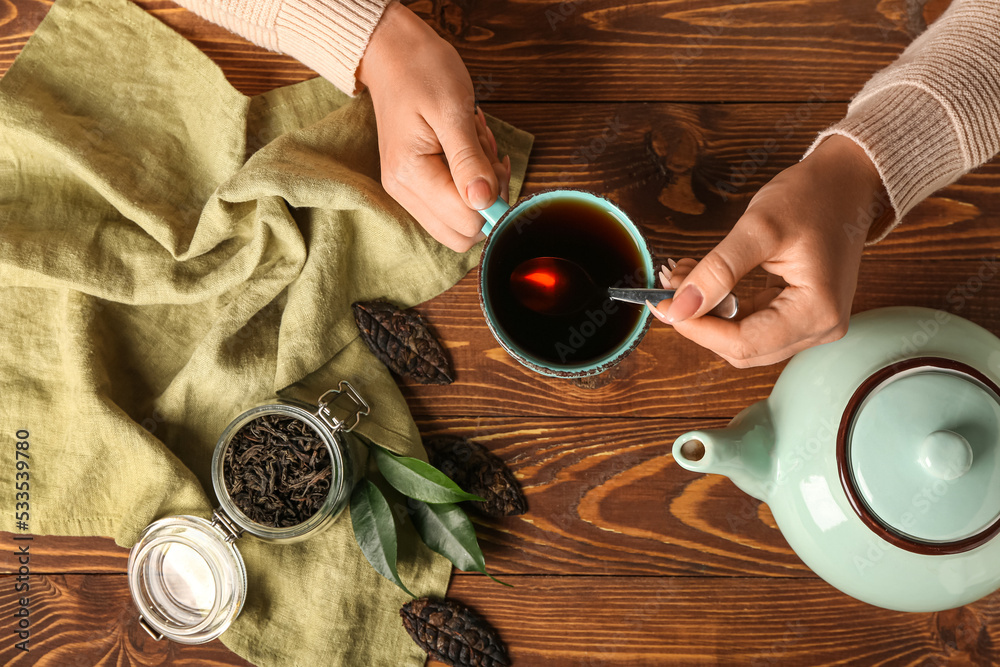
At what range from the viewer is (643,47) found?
908 millimetres

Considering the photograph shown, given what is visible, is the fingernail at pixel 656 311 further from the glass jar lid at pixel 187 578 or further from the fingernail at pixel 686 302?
the glass jar lid at pixel 187 578

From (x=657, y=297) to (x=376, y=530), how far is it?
0.48 m

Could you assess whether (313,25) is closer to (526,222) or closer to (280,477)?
(526,222)

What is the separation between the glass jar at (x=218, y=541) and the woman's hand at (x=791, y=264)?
0.45 meters

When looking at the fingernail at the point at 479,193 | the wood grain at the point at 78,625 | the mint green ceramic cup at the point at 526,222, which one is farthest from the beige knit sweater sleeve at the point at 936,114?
the wood grain at the point at 78,625

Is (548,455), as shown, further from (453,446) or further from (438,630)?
(438,630)

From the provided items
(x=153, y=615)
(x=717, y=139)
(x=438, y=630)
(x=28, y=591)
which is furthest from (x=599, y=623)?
(x=28, y=591)

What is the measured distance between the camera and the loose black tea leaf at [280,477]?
817 mm

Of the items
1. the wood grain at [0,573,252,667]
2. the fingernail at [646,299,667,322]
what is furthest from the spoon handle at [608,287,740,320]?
the wood grain at [0,573,252,667]

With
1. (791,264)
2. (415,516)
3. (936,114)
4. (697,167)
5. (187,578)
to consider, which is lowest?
(187,578)

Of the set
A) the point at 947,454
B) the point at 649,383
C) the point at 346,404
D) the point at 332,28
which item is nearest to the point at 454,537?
the point at 346,404

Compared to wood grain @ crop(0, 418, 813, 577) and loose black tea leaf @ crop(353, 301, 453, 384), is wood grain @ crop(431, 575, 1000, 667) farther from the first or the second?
loose black tea leaf @ crop(353, 301, 453, 384)

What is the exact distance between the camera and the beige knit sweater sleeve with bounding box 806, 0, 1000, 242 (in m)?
0.70

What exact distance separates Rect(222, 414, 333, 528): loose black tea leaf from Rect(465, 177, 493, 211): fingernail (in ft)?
1.25
